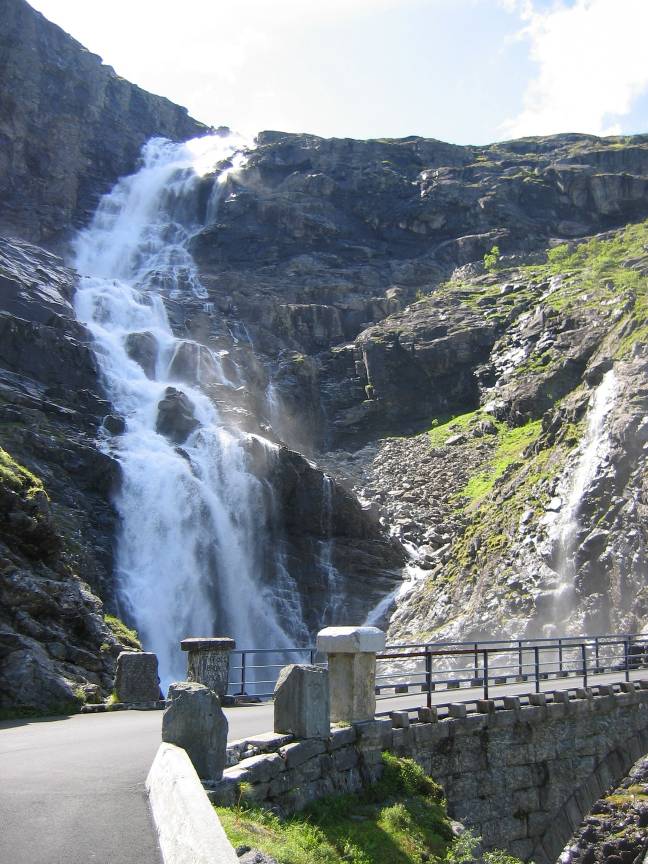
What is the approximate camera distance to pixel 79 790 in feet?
26.8

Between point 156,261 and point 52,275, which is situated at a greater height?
point 156,261

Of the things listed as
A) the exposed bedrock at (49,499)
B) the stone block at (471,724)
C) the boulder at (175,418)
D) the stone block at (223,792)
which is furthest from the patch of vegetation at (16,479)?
the boulder at (175,418)

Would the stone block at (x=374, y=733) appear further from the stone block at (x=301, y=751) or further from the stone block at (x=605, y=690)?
the stone block at (x=605, y=690)

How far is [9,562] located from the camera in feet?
64.2

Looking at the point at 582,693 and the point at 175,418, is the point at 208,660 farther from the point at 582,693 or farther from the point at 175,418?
the point at 175,418

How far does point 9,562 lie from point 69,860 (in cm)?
1453

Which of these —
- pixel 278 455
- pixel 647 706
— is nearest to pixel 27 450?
pixel 278 455

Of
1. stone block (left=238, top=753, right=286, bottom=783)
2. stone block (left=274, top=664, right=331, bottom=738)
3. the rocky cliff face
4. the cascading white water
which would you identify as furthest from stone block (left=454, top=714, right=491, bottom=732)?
the rocky cliff face

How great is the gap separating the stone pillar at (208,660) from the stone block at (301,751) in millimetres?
4480

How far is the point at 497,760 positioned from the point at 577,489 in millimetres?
21005

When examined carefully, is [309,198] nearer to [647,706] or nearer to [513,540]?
[513,540]

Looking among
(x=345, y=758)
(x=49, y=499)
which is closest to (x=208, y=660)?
(x=345, y=758)

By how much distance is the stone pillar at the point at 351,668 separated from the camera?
38.2ft

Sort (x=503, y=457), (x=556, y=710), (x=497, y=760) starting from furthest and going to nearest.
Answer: (x=503, y=457) → (x=556, y=710) → (x=497, y=760)
